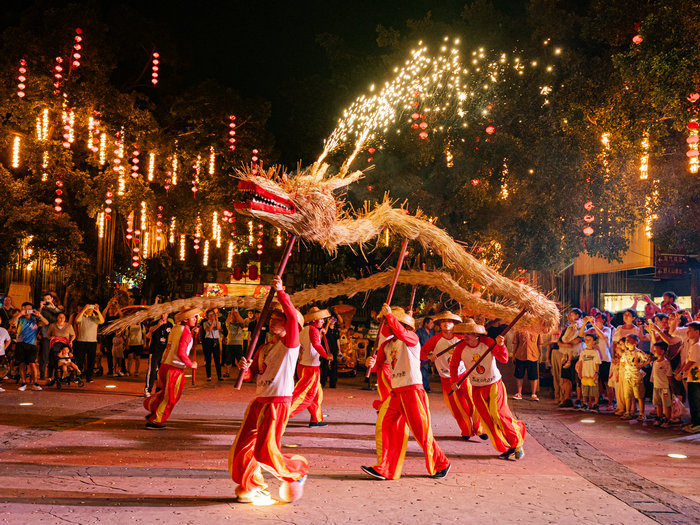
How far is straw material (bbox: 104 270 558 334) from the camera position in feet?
23.2

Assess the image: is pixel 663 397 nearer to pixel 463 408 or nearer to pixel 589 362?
pixel 589 362

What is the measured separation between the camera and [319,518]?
16.1ft

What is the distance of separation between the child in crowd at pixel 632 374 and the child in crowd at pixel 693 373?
985 millimetres

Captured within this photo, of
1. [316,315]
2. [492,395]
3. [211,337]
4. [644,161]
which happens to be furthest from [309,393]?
[644,161]

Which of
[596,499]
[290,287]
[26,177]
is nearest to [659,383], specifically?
[596,499]

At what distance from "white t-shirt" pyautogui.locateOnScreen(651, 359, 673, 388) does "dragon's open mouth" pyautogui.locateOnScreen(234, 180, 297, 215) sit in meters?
7.23

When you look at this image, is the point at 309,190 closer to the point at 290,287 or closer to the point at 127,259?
the point at 127,259

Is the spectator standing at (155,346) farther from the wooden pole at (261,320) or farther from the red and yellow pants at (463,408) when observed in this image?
the wooden pole at (261,320)

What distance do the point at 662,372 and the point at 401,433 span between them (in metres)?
5.58

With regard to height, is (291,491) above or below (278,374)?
below

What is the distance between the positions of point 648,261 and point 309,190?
17.1 meters

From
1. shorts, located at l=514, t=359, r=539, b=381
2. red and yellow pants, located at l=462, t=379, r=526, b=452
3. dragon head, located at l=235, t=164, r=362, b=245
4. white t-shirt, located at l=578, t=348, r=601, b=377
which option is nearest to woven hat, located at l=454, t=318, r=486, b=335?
red and yellow pants, located at l=462, t=379, r=526, b=452

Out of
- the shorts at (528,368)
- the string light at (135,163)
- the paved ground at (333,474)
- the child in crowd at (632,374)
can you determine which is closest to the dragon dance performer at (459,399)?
the paved ground at (333,474)

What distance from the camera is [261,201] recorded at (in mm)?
5324
